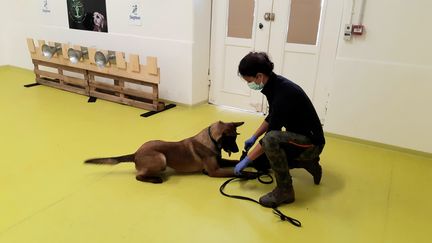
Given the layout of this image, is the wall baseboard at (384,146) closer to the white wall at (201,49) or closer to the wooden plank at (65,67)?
the white wall at (201,49)

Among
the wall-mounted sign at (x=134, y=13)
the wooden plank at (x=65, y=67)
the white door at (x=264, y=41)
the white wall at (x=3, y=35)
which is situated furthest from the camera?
the white wall at (x=3, y=35)

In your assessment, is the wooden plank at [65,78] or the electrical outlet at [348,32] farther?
the wooden plank at [65,78]

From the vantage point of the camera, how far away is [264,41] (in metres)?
3.71

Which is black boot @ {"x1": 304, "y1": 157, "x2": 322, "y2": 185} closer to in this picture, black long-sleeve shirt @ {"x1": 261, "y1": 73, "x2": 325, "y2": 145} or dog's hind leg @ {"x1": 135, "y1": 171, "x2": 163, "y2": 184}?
black long-sleeve shirt @ {"x1": 261, "y1": 73, "x2": 325, "y2": 145}

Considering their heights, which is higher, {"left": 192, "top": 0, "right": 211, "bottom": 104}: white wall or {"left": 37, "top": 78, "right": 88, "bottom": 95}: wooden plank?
{"left": 192, "top": 0, "right": 211, "bottom": 104}: white wall

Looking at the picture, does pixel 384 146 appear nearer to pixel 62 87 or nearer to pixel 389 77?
pixel 389 77

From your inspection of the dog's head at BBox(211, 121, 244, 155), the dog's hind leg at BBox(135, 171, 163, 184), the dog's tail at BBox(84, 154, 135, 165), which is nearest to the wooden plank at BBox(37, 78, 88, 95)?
the dog's tail at BBox(84, 154, 135, 165)

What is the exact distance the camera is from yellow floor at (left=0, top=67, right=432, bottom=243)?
1.87 m

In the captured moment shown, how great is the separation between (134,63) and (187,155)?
190cm

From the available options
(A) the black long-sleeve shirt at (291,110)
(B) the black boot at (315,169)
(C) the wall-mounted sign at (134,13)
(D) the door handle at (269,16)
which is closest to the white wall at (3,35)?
(C) the wall-mounted sign at (134,13)

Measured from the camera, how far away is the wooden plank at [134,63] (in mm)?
3799

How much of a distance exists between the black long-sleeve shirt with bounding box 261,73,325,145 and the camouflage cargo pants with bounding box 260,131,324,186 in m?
0.05

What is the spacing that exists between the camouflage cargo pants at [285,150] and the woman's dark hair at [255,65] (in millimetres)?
401

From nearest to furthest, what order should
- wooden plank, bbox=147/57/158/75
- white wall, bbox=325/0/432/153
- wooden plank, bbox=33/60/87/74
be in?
white wall, bbox=325/0/432/153 < wooden plank, bbox=147/57/158/75 < wooden plank, bbox=33/60/87/74
